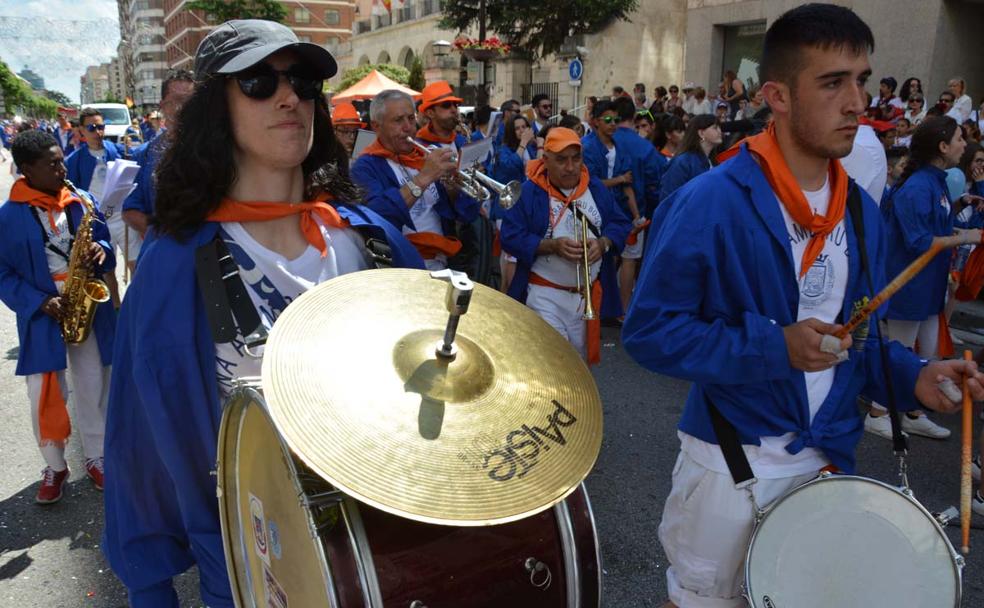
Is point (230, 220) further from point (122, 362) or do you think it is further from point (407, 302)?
point (407, 302)

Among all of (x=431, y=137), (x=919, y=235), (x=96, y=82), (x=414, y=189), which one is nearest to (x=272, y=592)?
(x=414, y=189)

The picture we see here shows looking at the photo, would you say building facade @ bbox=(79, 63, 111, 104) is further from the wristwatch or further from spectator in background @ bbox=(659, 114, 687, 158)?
the wristwatch

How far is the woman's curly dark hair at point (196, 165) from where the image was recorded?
1.83 metres

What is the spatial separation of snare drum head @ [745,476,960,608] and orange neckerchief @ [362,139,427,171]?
3100mm

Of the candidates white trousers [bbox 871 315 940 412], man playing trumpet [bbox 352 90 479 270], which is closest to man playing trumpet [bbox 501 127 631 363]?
man playing trumpet [bbox 352 90 479 270]

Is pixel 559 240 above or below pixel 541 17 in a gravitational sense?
below

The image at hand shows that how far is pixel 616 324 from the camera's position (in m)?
7.31

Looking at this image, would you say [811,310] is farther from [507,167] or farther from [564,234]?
[507,167]

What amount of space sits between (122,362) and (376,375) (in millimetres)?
958

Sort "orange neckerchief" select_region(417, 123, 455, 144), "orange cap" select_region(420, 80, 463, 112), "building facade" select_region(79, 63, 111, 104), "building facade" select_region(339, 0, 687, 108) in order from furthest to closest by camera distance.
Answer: "building facade" select_region(79, 63, 111, 104) → "building facade" select_region(339, 0, 687, 108) → "orange neckerchief" select_region(417, 123, 455, 144) → "orange cap" select_region(420, 80, 463, 112)

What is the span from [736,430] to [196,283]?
4.82ft

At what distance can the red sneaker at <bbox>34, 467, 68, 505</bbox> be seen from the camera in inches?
153

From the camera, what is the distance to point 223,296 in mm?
1764

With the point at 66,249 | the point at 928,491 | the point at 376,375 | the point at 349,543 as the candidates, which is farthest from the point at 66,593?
the point at 928,491
